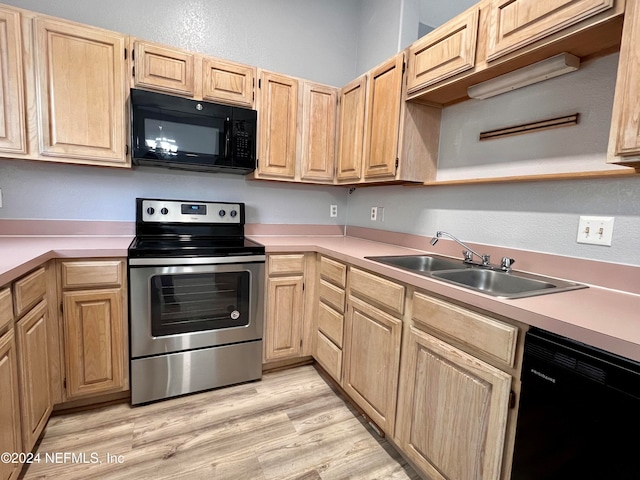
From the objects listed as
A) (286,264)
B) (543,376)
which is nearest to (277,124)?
(286,264)

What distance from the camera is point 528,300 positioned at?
1.01 m

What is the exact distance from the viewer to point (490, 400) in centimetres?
105

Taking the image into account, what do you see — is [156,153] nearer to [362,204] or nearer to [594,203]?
[362,204]

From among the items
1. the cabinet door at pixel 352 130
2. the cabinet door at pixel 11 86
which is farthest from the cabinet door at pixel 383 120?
the cabinet door at pixel 11 86

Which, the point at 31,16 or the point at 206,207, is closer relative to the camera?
the point at 31,16

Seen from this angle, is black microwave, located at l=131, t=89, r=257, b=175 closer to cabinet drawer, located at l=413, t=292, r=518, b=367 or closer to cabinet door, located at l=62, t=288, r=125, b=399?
cabinet door, located at l=62, t=288, r=125, b=399

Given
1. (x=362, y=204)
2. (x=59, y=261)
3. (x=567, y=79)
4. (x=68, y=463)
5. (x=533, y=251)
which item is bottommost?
(x=68, y=463)

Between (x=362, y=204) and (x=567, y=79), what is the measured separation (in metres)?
1.59

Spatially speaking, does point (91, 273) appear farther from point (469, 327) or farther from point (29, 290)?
point (469, 327)

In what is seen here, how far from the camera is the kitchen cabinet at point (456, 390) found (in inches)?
39.8

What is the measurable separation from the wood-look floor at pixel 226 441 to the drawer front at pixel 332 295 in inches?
22.8

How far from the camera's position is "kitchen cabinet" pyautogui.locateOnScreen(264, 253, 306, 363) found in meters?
2.11

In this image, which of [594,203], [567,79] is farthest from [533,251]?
[567,79]

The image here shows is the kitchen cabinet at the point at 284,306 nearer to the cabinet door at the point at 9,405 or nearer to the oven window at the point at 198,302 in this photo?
the oven window at the point at 198,302
